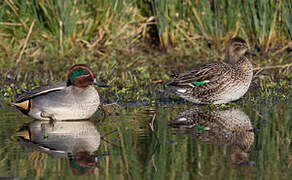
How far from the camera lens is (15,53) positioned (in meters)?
13.0

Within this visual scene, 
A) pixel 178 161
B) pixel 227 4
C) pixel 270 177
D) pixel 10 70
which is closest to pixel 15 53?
pixel 10 70

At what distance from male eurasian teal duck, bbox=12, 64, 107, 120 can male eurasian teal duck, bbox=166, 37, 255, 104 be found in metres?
1.75

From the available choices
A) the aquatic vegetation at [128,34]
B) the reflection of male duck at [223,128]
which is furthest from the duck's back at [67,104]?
the aquatic vegetation at [128,34]

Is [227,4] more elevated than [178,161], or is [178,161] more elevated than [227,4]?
[227,4]

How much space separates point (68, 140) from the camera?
732 cm

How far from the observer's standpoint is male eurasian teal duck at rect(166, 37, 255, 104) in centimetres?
977

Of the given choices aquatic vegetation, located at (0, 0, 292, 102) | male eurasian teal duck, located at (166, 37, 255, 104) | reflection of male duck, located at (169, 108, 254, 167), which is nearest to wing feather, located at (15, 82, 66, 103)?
reflection of male duck, located at (169, 108, 254, 167)

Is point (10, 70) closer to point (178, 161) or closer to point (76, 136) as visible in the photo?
point (76, 136)

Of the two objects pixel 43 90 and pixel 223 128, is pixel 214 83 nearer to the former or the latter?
pixel 223 128

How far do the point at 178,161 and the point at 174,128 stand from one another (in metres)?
1.74

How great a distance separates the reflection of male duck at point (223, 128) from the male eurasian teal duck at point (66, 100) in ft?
4.07

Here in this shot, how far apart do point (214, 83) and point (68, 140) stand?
335cm

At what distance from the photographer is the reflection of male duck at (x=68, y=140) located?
6.33 m

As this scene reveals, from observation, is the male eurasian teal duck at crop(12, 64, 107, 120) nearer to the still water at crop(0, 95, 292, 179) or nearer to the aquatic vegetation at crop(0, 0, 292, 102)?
the still water at crop(0, 95, 292, 179)
